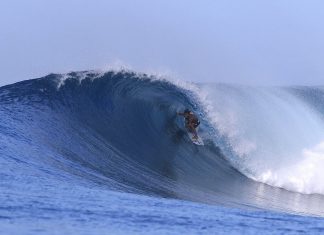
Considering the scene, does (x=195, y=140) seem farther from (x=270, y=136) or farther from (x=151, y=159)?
(x=270, y=136)

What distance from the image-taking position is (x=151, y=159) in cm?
1511

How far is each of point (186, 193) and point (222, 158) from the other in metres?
4.86

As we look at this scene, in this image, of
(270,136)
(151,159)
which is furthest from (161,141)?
(270,136)

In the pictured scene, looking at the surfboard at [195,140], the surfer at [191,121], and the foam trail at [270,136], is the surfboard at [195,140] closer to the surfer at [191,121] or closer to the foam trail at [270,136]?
the surfer at [191,121]

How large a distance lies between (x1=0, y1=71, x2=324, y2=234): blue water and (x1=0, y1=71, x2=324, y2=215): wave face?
0.04m

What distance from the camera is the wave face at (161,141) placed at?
1213 cm

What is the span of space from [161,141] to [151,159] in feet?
5.73

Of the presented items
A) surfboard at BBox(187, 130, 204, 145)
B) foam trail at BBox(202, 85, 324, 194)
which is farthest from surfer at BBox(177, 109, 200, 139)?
foam trail at BBox(202, 85, 324, 194)

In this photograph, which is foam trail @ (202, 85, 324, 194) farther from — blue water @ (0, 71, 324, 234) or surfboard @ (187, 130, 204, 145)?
surfboard @ (187, 130, 204, 145)

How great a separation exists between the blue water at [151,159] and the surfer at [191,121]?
0.89 feet

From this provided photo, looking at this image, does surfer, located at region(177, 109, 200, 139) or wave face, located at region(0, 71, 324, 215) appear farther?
surfer, located at region(177, 109, 200, 139)

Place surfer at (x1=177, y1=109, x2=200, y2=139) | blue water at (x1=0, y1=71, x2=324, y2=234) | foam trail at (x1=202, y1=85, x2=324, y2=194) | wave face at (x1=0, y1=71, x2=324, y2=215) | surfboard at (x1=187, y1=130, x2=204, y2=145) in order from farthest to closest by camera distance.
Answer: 1. surfboard at (x1=187, y1=130, x2=204, y2=145)
2. surfer at (x1=177, y1=109, x2=200, y2=139)
3. foam trail at (x1=202, y1=85, x2=324, y2=194)
4. wave face at (x1=0, y1=71, x2=324, y2=215)
5. blue water at (x1=0, y1=71, x2=324, y2=234)

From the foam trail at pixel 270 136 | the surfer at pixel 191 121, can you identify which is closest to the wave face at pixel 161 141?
the foam trail at pixel 270 136

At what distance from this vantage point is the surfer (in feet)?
55.7
